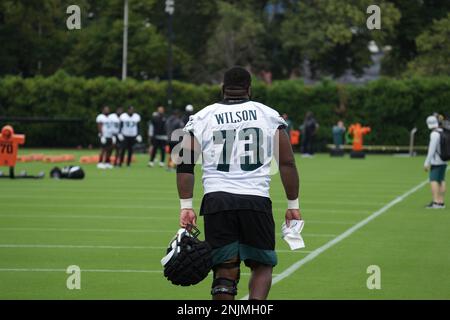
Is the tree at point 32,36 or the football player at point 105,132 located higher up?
the tree at point 32,36

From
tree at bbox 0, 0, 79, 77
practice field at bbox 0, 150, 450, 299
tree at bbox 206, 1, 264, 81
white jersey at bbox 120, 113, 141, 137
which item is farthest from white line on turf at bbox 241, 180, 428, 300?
tree at bbox 0, 0, 79, 77

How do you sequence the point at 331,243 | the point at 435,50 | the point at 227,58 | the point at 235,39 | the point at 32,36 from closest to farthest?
the point at 331,243, the point at 435,50, the point at 235,39, the point at 227,58, the point at 32,36

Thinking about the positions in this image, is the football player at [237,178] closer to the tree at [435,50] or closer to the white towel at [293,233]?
the white towel at [293,233]

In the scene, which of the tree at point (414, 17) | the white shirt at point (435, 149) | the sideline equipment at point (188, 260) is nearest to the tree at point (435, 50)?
the tree at point (414, 17)

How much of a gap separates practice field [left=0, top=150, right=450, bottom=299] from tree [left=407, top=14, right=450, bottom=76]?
3822 cm

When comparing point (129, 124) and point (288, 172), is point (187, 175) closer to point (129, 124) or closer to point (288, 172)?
point (288, 172)

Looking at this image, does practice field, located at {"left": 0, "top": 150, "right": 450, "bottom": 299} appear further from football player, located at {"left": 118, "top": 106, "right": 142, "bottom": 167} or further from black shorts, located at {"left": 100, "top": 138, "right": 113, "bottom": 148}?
football player, located at {"left": 118, "top": 106, "right": 142, "bottom": 167}

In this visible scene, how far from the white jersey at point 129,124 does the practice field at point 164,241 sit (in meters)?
6.96

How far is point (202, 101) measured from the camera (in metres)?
60.3

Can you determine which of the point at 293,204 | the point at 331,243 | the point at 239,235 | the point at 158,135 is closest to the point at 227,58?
the point at 158,135

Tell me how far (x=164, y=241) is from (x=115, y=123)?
21.8m

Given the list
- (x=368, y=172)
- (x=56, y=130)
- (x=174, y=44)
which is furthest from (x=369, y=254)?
(x=174, y=44)

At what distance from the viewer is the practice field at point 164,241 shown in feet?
41.4
